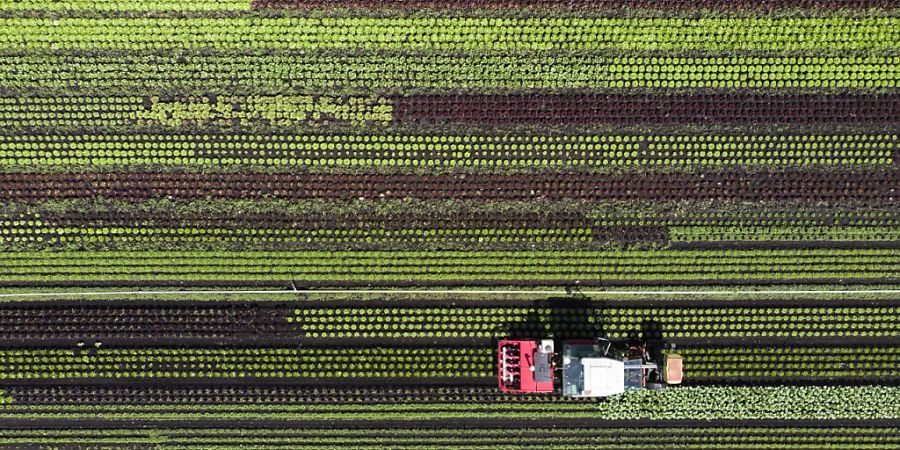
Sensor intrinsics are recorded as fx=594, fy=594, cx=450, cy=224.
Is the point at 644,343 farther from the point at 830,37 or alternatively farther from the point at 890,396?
Result: the point at 830,37

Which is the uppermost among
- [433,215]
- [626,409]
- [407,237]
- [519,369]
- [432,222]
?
[433,215]

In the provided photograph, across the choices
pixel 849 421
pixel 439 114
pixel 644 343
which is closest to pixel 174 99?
pixel 439 114

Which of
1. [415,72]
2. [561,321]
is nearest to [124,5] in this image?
[415,72]

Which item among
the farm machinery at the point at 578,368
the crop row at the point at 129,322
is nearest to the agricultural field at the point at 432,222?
the crop row at the point at 129,322

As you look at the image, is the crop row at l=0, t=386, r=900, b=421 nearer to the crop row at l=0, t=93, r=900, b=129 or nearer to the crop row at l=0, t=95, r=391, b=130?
the crop row at l=0, t=93, r=900, b=129

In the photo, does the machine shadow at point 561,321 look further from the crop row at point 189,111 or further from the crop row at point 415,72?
the crop row at point 189,111

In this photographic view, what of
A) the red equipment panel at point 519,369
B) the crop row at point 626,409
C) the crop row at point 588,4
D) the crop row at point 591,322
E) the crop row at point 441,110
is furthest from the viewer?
the crop row at point 588,4

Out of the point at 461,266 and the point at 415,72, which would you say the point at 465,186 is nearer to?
the point at 461,266
